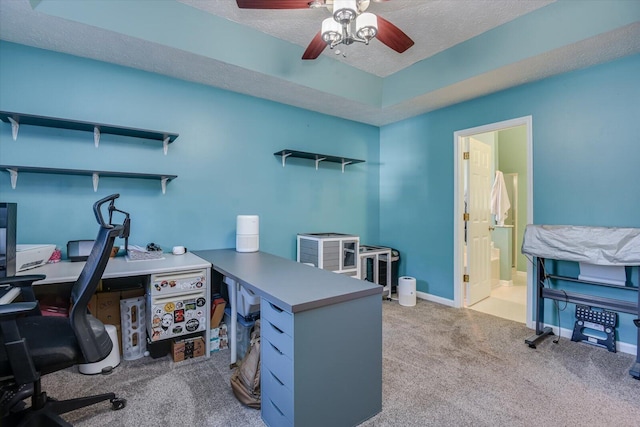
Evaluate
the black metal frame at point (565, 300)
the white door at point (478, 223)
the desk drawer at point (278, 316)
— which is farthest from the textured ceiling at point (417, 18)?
the desk drawer at point (278, 316)

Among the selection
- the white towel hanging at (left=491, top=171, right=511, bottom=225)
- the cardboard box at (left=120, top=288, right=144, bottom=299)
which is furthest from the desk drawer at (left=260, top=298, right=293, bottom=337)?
the white towel hanging at (left=491, top=171, right=511, bottom=225)

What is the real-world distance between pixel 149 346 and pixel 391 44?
3.04 meters

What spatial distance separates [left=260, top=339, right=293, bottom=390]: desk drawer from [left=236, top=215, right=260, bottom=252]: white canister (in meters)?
1.47

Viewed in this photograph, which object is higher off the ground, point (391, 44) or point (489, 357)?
point (391, 44)

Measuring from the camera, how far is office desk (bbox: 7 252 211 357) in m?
1.95

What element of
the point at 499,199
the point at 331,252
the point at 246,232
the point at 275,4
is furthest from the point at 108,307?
the point at 499,199

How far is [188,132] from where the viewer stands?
3021 mm

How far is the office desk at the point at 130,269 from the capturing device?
1948mm

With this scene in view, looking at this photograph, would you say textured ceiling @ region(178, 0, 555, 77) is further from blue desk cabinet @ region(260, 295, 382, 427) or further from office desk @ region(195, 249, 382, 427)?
blue desk cabinet @ region(260, 295, 382, 427)

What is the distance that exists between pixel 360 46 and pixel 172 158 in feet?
7.16

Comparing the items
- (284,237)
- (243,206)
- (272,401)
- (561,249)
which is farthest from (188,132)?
(561,249)

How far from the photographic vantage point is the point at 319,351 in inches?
58.4

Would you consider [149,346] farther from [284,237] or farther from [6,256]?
[284,237]

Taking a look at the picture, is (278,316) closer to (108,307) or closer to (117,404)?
(117,404)
